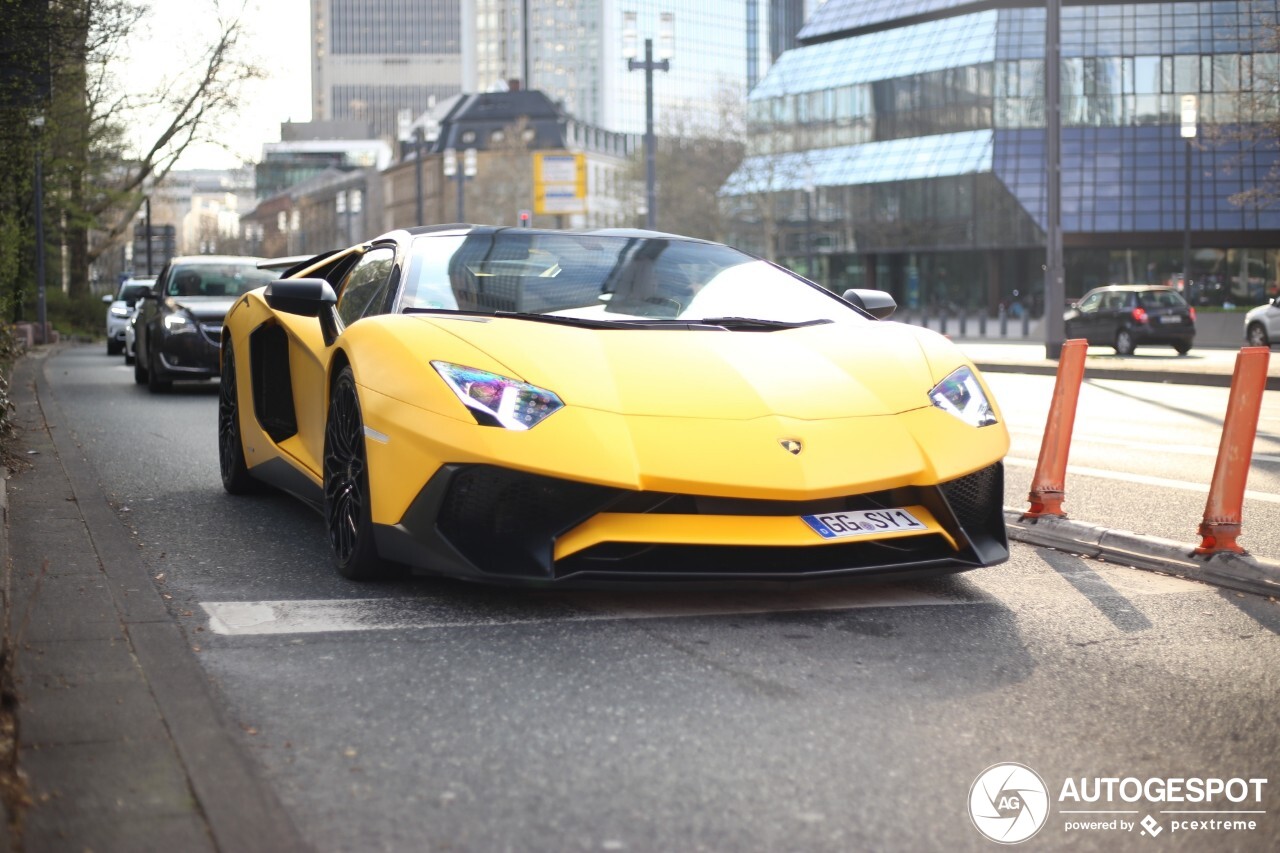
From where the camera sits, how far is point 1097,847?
2.97 metres

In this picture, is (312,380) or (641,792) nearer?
(641,792)

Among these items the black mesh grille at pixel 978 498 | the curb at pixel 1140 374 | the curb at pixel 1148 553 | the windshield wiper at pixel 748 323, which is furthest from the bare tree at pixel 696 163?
the black mesh grille at pixel 978 498

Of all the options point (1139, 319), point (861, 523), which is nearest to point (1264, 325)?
point (1139, 319)

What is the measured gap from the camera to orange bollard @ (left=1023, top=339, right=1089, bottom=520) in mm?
6676

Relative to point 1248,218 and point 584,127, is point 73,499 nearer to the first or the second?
point 1248,218

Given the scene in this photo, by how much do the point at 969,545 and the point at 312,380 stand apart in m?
2.73

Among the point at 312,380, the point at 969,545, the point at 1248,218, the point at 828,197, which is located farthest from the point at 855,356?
the point at 828,197

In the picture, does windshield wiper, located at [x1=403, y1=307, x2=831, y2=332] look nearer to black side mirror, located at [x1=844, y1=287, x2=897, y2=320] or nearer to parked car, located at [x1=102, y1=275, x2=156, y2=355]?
black side mirror, located at [x1=844, y1=287, x2=897, y2=320]

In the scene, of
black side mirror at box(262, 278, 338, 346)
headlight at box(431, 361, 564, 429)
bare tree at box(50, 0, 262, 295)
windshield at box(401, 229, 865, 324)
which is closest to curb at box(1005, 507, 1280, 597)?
windshield at box(401, 229, 865, 324)

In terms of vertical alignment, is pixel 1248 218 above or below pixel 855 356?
above

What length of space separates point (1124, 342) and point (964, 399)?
27140 mm

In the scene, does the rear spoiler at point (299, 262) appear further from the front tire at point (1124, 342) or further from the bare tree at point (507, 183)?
the bare tree at point (507, 183)

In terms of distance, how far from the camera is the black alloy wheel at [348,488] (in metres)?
5.24

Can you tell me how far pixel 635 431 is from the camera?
15.4 feet
